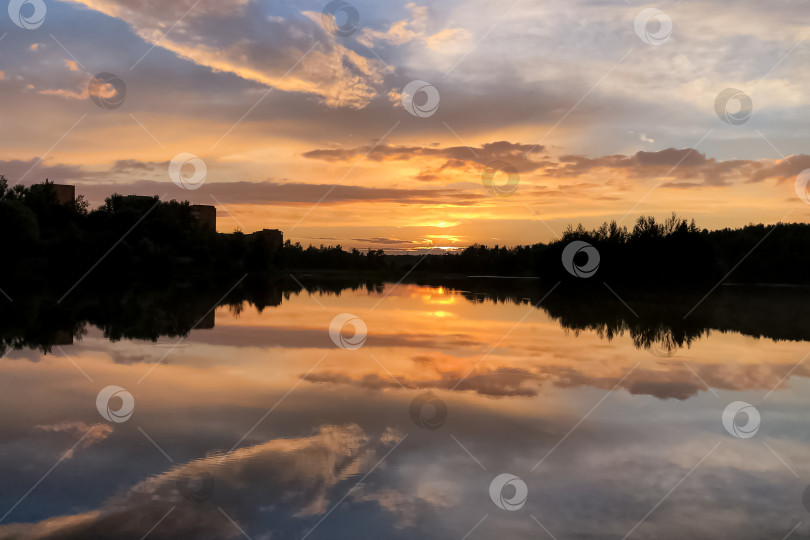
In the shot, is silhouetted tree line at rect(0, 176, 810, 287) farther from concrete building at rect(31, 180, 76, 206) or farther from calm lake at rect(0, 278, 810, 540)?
calm lake at rect(0, 278, 810, 540)

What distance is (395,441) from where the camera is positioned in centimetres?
952

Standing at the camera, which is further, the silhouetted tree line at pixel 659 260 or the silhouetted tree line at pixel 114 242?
the silhouetted tree line at pixel 659 260

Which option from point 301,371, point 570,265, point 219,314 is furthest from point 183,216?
point 301,371

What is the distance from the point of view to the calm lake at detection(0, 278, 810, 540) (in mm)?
6852

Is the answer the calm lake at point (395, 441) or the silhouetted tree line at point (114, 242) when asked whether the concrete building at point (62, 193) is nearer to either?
the silhouetted tree line at point (114, 242)

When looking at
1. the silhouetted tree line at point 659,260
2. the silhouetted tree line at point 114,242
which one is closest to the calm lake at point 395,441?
the silhouetted tree line at point 114,242

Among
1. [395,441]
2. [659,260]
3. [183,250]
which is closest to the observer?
[395,441]

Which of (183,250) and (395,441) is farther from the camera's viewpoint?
(183,250)

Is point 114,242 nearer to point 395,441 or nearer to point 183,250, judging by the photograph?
point 183,250

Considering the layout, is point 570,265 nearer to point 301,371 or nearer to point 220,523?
point 301,371

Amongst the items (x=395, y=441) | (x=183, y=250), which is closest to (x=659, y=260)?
(x=183, y=250)

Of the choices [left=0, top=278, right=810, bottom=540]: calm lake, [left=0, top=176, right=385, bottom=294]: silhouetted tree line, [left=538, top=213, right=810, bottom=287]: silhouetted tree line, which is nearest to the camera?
[left=0, top=278, right=810, bottom=540]: calm lake

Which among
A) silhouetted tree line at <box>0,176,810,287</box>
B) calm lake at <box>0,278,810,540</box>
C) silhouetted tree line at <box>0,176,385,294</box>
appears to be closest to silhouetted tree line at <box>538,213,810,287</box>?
silhouetted tree line at <box>0,176,810,287</box>

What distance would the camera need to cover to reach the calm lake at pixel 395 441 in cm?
685
